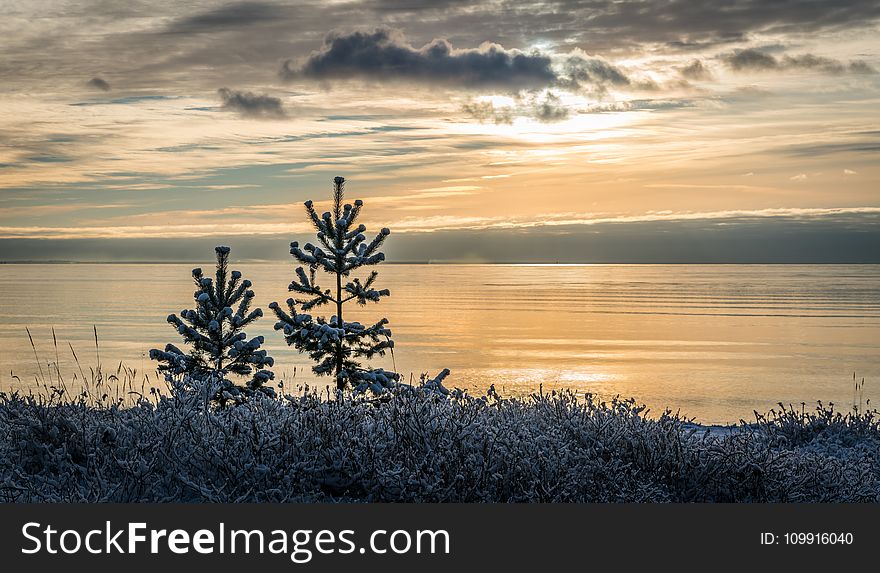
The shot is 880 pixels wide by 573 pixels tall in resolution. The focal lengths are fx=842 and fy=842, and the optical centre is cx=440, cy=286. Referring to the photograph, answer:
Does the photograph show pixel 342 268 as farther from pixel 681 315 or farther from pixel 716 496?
pixel 681 315

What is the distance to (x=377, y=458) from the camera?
8000 millimetres

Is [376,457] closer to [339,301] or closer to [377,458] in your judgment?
[377,458]

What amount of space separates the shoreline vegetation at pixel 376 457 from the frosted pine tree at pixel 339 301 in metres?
8.82

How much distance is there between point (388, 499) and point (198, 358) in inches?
409

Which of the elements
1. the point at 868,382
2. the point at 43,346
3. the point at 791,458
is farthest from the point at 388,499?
the point at 43,346

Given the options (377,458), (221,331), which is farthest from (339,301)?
(377,458)

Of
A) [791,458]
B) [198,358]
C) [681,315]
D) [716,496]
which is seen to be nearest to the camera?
[716,496]

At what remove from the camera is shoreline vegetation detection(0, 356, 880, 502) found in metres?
7.66

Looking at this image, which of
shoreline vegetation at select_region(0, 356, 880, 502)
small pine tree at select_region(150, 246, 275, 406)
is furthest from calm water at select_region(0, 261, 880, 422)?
shoreline vegetation at select_region(0, 356, 880, 502)

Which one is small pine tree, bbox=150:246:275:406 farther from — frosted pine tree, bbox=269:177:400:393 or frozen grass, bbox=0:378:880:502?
frozen grass, bbox=0:378:880:502

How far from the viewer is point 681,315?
70062 millimetres

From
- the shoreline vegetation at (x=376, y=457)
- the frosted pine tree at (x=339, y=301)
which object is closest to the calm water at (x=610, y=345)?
the frosted pine tree at (x=339, y=301)

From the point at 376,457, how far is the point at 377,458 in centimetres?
1

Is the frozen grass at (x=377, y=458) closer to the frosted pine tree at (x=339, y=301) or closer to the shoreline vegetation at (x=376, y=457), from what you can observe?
the shoreline vegetation at (x=376, y=457)
